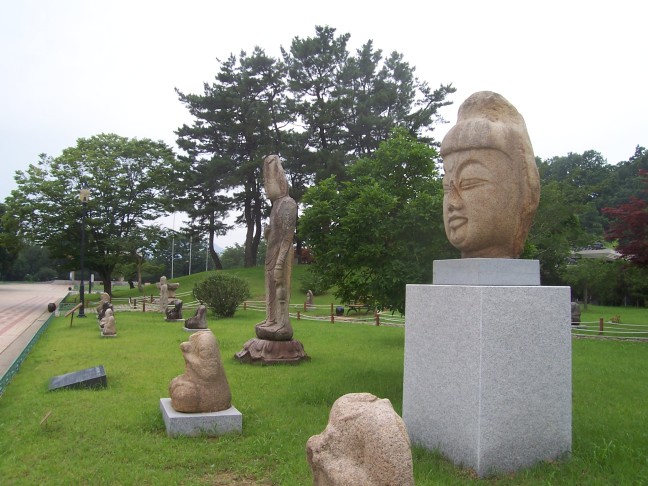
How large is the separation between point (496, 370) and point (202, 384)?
3.43 metres

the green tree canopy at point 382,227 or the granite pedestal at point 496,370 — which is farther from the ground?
the green tree canopy at point 382,227

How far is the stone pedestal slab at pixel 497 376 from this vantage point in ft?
15.0

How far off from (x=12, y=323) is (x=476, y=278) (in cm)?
1977

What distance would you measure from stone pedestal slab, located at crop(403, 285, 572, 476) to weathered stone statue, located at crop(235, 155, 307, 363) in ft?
20.2

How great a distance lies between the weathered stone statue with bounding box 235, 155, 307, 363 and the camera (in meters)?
11.0

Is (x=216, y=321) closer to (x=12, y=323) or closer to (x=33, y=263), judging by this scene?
(x=12, y=323)

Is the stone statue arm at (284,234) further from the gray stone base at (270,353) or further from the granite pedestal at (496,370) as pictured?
the granite pedestal at (496,370)

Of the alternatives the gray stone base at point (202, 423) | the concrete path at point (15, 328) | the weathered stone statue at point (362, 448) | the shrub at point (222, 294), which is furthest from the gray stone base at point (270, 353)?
the shrub at point (222, 294)

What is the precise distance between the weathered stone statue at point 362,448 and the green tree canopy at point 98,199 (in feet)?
94.7

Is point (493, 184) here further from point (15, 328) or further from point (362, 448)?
point (15, 328)

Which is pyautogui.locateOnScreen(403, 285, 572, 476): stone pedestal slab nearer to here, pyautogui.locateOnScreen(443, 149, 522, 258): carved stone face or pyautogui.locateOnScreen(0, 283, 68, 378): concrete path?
pyautogui.locateOnScreen(443, 149, 522, 258): carved stone face

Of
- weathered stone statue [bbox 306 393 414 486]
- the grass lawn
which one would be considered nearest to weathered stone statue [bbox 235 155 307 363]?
the grass lawn

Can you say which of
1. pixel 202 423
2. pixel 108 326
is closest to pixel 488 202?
pixel 202 423

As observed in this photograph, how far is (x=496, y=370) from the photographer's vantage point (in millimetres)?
4594
